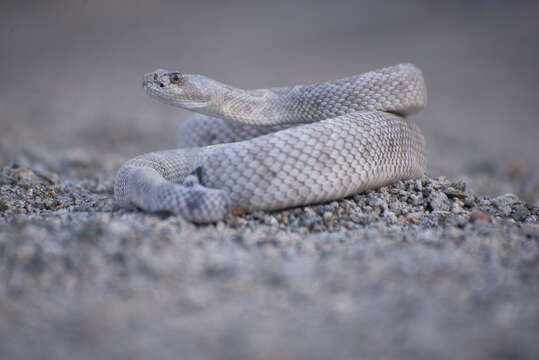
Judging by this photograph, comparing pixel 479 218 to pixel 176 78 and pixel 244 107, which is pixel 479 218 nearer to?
pixel 244 107

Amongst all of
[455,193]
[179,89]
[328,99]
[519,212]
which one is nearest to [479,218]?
[455,193]

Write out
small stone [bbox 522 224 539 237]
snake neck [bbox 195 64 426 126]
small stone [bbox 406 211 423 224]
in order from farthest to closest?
snake neck [bbox 195 64 426 126] < small stone [bbox 406 211 423 224] < small stone [bbox 522 224 539 237]

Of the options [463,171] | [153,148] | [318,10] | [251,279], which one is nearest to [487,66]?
[318,10]

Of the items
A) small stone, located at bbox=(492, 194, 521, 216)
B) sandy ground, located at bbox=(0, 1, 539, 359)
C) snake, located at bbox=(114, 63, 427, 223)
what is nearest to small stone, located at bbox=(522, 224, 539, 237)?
sandy ground, located at bbox=(0, 1, 539, 359)

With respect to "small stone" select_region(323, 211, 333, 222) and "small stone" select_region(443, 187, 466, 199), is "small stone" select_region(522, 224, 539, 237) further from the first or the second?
"small stone" select_region(323, 211, 333, 222)

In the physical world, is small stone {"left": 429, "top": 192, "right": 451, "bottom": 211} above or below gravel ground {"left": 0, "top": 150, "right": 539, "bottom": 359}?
below

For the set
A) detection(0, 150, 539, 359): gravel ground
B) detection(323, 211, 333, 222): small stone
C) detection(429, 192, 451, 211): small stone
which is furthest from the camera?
detection(429, 192, 451, 211): small stone
